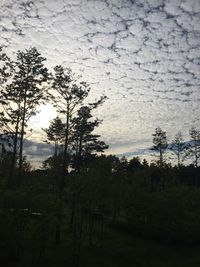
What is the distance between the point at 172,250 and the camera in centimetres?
3519

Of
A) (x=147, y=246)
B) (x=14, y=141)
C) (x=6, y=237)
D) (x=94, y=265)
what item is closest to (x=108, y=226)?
(x=147, y=246)

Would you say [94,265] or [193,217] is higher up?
[193,217]

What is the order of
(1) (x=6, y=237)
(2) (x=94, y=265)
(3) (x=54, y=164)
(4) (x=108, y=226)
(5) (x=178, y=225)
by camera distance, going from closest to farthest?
(1) (x=6, y=237)
(2) (x=94, y=265)
(5) (x=178, y=225)
(4) (x=108, y=226)
(3) (x=54, y=164)

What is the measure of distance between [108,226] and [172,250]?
838cm

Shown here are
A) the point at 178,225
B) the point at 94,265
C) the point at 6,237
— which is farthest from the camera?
the point at 178,225

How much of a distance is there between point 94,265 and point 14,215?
8.14 meters

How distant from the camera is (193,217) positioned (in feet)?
129

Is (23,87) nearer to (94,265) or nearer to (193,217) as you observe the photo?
(94,265)

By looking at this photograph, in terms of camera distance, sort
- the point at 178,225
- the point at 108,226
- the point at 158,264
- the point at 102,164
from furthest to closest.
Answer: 1. the point at 108,226
2. the point at 178,225
3. the point at 102,164
4. the point at 158,264

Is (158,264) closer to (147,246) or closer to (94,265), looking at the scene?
(147,246)

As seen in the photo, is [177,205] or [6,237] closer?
[6,237]

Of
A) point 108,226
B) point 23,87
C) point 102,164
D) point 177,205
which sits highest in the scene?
point 23,87

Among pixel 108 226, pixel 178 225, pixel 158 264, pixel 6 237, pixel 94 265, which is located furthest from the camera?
pixel 108 226

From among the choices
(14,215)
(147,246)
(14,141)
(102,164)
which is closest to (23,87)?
(14,141)
